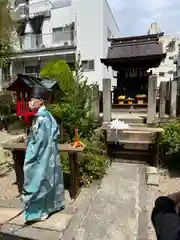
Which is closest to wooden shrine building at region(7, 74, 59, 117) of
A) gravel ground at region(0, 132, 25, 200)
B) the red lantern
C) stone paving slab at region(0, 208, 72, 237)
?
the red lantern

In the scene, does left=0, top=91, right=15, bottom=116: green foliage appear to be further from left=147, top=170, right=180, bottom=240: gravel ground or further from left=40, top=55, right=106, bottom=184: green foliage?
left=147, top=170, right=180, bottom=240: gravel ground

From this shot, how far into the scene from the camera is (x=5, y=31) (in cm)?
Answer: 1146

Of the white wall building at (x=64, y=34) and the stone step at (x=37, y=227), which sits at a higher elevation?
the white wall building at (x=64, y=34)

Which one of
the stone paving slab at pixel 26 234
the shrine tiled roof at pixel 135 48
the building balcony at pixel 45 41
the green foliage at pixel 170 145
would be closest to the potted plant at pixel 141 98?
the shrine tiled roof at pixel 135 48

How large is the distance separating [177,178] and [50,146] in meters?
3.06

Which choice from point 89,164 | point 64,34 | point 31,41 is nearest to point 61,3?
point 64,34

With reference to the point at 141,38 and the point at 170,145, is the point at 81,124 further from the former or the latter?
the point at 141,38

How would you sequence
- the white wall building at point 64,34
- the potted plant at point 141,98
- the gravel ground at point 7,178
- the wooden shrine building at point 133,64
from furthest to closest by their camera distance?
the white wall building at point 64,34, the potted plant at point 141,98, the wooden shrine building at point 133,64, the gravel ground at point 7,178

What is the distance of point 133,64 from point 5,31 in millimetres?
6355

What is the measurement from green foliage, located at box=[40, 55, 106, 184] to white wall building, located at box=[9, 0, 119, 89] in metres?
10.8

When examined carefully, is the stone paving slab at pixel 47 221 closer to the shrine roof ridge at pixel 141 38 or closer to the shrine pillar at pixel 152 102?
the shrine pillar at pixel 152 102

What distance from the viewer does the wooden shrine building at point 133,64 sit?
9.93 m

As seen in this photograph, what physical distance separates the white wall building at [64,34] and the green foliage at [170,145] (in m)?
11.6

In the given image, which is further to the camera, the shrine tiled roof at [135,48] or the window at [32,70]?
the window at [32,70]
